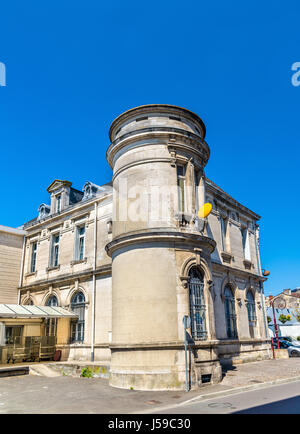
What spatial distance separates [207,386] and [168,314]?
287 cm

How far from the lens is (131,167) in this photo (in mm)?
15156

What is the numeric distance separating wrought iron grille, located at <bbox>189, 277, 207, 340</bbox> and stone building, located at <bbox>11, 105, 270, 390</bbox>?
39 mm

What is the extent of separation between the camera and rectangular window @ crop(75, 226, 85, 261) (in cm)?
2252

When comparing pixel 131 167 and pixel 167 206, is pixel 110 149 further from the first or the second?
pixel 167 206

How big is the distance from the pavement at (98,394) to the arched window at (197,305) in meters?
1.91

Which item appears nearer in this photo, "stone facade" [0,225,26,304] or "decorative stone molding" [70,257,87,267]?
"decorative stone molding" [70,257,87,267]

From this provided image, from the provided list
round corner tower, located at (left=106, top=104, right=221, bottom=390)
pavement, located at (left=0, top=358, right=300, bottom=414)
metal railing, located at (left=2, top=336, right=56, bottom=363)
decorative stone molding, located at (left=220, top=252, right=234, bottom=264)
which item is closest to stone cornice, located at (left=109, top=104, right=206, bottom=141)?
round corner tower, located at (left=106, top=104, right=221, bottom=390)

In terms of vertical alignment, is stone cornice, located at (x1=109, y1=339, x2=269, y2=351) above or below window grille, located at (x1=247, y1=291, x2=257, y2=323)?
below

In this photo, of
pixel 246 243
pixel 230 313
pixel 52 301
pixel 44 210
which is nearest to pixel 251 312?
pixel 230 313

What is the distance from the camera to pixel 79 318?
2078 cm

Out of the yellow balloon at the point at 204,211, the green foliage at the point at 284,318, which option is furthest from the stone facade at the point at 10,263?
the green foliage at the point at 284,318

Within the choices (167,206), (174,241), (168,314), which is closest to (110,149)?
(167,206)

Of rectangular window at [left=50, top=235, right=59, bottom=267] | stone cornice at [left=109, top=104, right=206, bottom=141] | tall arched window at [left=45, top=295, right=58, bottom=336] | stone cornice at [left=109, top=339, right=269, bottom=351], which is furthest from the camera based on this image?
rectangular window at [left=50, top=235, right=59, bottom=267]

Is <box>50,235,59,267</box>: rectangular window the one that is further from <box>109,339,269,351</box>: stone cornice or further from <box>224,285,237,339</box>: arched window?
<box>109,339,269,351</box>: stone cornice
